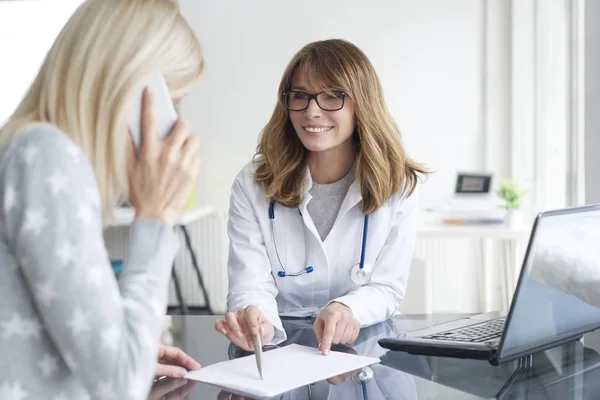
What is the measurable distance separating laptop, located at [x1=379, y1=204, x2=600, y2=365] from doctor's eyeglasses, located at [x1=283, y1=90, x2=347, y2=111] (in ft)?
2.36

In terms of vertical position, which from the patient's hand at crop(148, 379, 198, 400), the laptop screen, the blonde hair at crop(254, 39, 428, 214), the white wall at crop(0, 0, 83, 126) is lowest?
the patient's hand at crop(148, 379, 198, 400)

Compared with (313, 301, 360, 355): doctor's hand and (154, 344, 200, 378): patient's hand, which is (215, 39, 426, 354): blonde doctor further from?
(154, 344, 200, 378): patient's hand

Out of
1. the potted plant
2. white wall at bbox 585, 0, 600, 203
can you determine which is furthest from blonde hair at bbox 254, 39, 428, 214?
the potted plant

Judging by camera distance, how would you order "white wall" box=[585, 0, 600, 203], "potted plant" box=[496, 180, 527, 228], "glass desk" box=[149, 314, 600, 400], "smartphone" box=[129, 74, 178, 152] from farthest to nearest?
"potted plant" box=[496, 180, 527, 228] < "white wall" box=[585, 0, 600, 203] < "glass desk" box=[149, 314, 600, 400] < "smartphone" box=[129, 74, 178, 152]

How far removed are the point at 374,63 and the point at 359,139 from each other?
2.84 metres

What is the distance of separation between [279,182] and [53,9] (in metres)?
3.89

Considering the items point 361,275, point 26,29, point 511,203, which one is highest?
point 26,29

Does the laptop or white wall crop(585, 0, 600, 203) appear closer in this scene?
the laptop

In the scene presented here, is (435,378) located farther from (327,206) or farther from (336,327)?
(327,206)

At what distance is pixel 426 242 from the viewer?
4.63 m

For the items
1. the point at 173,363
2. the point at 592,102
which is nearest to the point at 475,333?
the point at 173,363

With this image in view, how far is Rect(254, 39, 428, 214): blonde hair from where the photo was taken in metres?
1.86

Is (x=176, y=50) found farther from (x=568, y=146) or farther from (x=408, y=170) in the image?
(x=568, y=146)

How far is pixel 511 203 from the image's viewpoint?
11.9ft
